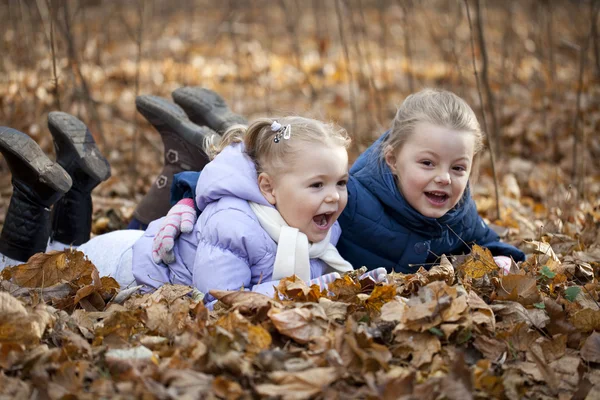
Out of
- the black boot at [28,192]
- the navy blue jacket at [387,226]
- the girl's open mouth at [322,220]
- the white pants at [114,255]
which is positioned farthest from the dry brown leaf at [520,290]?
the black boot at [28,192]

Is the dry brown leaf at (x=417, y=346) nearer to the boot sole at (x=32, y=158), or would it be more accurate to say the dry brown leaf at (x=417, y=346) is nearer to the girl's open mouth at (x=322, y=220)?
the girl's open mouth at (x=322, y=220)

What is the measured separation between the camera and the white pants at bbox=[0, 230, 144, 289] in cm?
331

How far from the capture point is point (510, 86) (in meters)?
8.55

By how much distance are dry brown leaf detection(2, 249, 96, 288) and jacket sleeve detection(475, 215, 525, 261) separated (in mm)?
2004

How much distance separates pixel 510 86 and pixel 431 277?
6.38 meters

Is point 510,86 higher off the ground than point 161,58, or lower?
lower

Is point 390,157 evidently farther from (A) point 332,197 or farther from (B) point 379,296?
(B) point 379,296

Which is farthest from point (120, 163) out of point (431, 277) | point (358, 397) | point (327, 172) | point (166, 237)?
point (358, 397)

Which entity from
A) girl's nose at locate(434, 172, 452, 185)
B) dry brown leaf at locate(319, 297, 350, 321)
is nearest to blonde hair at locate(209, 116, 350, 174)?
girl's nose at locate(434, 172, 452, 185)

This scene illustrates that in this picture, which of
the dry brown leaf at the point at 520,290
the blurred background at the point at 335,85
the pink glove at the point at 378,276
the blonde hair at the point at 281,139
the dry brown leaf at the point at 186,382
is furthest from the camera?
the blurred background at the point at 335,85

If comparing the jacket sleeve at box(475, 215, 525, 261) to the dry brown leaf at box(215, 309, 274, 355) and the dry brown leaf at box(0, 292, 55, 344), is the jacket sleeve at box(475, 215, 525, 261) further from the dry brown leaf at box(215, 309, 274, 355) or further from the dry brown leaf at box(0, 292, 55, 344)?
the dry brown leaf at box(0, 292, 55, 344)

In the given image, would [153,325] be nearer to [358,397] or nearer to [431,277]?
[358,397]

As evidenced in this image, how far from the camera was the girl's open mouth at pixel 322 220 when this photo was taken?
3.07 meters

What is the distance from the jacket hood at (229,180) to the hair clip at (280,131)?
185mm
